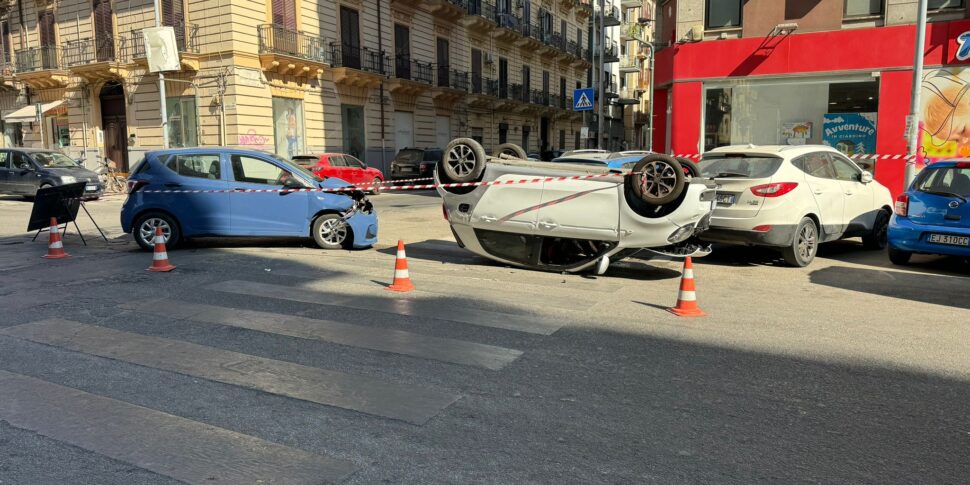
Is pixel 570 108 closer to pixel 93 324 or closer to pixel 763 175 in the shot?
pixel 763 175

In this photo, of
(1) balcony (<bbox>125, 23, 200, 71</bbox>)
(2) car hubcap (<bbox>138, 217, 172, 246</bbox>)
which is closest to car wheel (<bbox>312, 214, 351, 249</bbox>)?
(2) car hubcap (<bbox>138, 217, 172, 246</bbox>)

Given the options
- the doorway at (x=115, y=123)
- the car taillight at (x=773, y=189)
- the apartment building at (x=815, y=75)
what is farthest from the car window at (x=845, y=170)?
the doorway at (x=115, y=123)

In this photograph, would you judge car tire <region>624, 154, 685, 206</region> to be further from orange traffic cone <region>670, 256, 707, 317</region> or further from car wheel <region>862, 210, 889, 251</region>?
car wheel <region>862, 210, 889, 251</region>

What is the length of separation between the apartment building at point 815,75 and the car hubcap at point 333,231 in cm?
1052

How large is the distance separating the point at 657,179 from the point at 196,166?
7.02m

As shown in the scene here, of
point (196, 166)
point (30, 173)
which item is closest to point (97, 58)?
point (30, 173)

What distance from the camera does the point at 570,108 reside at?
54656 millimetres

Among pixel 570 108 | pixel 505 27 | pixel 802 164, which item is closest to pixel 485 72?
pixel 505 27

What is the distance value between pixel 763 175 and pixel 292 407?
7.22 metres

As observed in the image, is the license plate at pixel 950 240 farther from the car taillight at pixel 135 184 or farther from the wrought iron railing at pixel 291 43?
the wrought iron railing at pixel 291 43

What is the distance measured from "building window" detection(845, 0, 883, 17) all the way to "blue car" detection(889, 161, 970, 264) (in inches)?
331

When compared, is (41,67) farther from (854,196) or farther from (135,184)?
(854,196)

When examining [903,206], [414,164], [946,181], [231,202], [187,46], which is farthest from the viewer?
[414,164]

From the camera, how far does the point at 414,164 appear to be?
26172 mm
